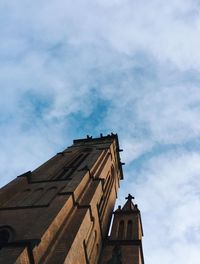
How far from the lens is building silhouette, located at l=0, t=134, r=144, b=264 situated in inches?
552

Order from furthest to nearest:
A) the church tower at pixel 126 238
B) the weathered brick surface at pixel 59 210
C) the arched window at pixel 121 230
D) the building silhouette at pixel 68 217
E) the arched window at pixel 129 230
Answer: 1. the arched window at pixel 121 230
2. the arched window at pixel 129 230
3. the church tower at pixel 126 238
4. the building silhouette at pixel 68 217
5. the weathered brick surface at pixel 59 210

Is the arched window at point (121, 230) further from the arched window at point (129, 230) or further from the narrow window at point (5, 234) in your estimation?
the narrow window at point (5, 234)

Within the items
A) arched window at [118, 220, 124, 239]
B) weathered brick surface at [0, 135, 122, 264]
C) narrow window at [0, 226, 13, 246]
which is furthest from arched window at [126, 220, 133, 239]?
narrow window at [0, 226, 13, 246]

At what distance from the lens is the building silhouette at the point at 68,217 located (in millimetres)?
14016

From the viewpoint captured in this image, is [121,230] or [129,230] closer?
[129,230]

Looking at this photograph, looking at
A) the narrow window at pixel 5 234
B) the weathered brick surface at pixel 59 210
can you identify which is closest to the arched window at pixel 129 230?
the weathered brick surface at pixel 59 210

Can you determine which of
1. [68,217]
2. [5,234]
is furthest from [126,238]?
[5,234]

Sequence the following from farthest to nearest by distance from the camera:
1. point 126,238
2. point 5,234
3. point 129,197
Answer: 1. point 129,197
2. point 126,238
3. point 5,234

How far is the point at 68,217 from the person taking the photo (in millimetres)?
17125

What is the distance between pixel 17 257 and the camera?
11.7m

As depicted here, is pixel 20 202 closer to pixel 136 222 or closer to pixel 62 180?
pixel 62 180

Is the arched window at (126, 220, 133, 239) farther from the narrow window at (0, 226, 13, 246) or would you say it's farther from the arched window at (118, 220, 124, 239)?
the narrow window at (0, 226, 13, 246)

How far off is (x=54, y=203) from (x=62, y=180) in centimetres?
513

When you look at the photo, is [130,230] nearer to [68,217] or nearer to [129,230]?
[129,230]
